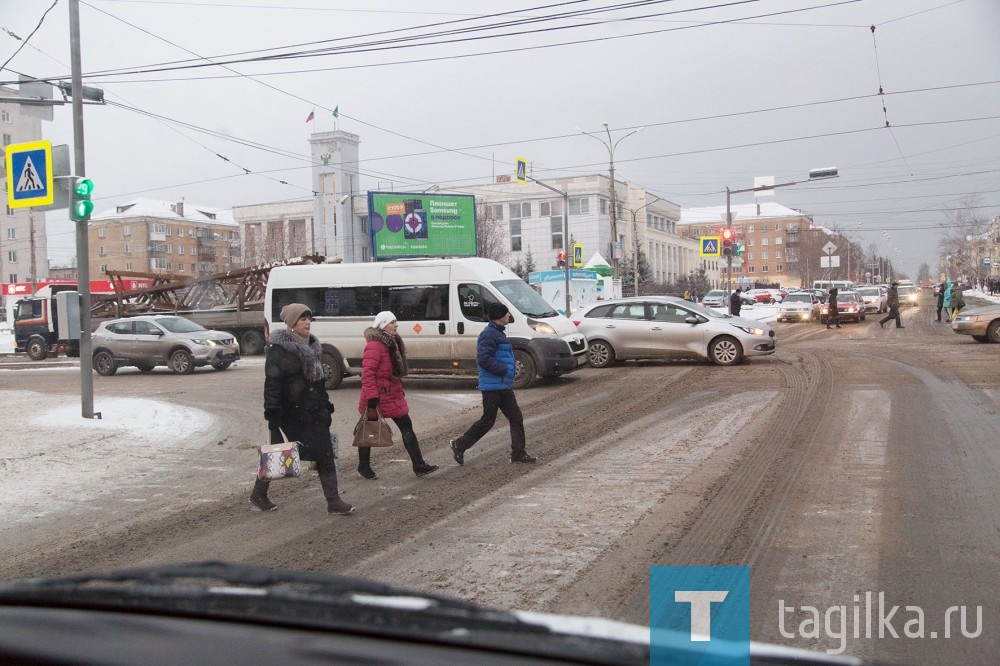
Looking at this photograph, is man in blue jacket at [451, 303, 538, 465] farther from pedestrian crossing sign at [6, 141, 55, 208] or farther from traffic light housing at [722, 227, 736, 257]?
traffic light housing at [722, 227, 736, 257]

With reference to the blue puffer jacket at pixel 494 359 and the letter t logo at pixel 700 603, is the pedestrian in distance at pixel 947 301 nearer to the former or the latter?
the blue puffer jacket at pixel 494 359

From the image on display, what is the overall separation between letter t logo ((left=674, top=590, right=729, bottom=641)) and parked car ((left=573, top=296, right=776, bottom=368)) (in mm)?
13435

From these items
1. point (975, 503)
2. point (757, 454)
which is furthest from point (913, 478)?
point (757, 454)

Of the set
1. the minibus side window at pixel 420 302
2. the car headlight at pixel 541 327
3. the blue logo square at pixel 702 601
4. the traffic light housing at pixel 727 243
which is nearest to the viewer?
the blue logo square at pixel 702 601

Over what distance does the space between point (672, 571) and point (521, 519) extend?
1676mm

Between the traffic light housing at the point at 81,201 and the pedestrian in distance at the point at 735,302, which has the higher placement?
the traffic light housing at the point at 81,201

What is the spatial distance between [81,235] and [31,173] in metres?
1.13

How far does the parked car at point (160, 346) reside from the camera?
21734mm

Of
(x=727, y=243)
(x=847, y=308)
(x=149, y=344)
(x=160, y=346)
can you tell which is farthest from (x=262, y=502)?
(x=847, y=308)

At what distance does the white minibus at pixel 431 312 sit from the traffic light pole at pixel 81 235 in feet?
17.0

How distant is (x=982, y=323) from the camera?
21.4 meters

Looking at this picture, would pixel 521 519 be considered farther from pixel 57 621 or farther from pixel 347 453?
pixel 57 621

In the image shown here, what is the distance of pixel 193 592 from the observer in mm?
1604

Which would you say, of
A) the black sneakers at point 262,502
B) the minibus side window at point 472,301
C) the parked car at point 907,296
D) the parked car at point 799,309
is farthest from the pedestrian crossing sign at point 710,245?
the black sneakers at point 262,502
